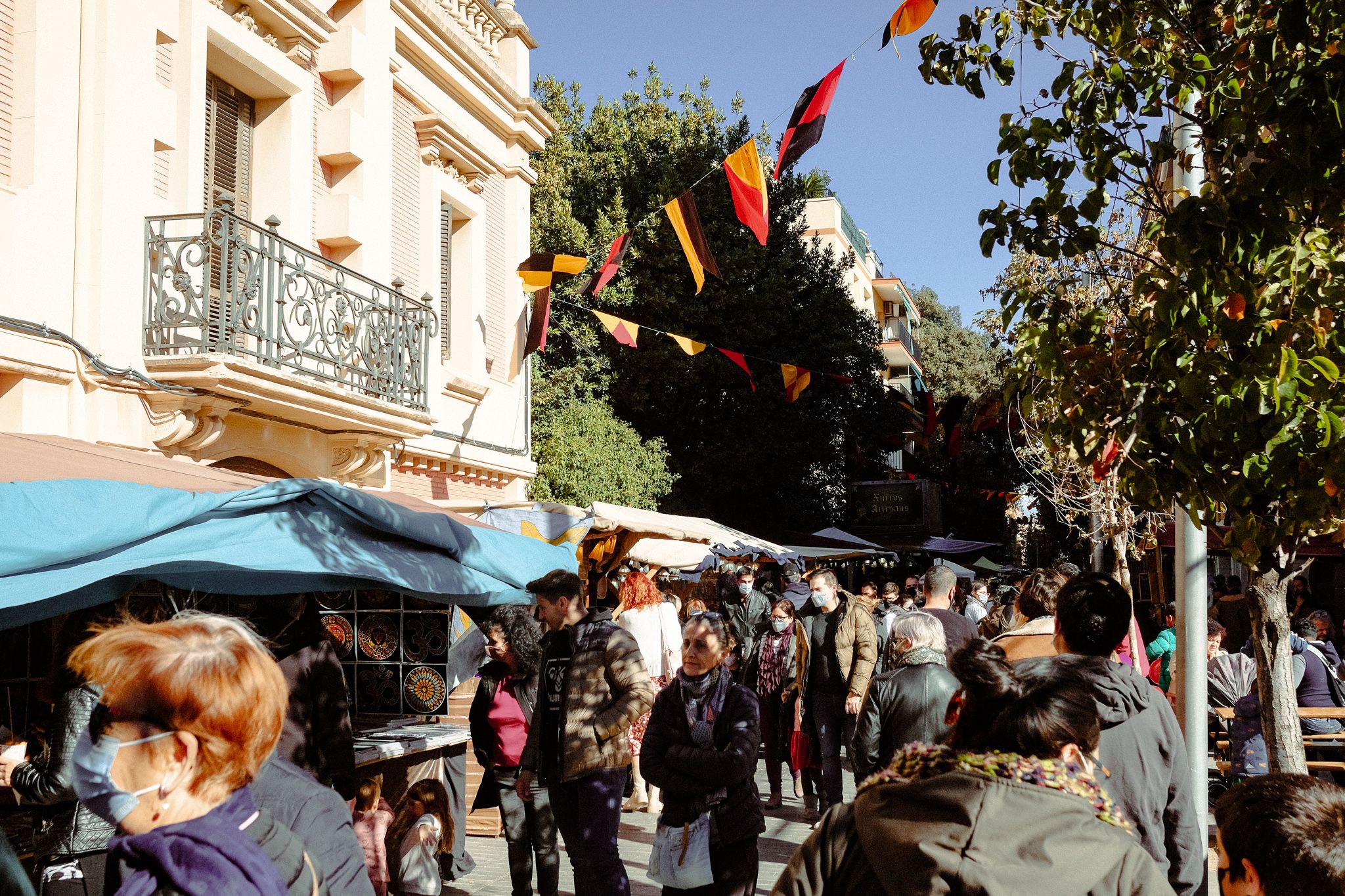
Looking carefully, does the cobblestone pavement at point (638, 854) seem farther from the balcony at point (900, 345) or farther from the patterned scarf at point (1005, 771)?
the balcony at point (900, 345)

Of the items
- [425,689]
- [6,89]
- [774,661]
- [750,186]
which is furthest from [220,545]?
[750,186]

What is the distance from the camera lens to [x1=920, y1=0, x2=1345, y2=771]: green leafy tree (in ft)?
11.4

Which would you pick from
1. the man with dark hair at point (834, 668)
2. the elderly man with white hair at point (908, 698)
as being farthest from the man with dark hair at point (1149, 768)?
the man with dark hair at point (834, 668)

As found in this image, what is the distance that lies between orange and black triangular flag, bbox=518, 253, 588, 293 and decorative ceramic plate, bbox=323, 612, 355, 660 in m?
6.64

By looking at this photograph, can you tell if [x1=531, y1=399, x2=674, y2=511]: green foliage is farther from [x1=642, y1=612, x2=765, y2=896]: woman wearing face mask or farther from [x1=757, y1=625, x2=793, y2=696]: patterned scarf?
[x1=642, y1=612, x2=765, y2=896]: woman wearing face mask

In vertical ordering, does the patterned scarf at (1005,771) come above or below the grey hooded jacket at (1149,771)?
above

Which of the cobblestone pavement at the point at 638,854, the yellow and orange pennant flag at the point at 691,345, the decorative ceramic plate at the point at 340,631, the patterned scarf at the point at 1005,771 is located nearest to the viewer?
the patterned scarf at the point at 1005,771

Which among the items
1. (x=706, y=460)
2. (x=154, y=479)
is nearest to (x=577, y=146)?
(x=706, y=460)

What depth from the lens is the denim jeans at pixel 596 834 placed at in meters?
5.66

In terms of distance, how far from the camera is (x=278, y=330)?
9.68 metres

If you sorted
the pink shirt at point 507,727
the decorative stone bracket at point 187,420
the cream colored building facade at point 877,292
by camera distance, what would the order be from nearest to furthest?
the pink shirt at point 507,727 → the decorative stone bracket at point 187,420 → the cream colored building facade at point 877,292

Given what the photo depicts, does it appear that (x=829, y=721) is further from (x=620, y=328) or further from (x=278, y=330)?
(x=620, y=328)

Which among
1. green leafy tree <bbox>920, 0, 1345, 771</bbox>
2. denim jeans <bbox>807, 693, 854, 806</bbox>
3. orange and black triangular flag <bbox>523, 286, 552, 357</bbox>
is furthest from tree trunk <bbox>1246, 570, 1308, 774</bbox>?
orange and black triangular flag <bbox>523, 286, 552, 357</bbox>

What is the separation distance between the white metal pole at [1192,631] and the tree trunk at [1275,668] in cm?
37
